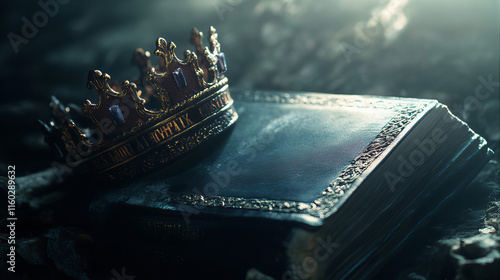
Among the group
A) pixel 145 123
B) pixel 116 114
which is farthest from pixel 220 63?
pixel 116 114

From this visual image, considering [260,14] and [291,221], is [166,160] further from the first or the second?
[260,14]

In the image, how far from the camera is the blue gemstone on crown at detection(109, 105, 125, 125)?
2.16 meters

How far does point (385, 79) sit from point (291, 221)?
232 centimetres

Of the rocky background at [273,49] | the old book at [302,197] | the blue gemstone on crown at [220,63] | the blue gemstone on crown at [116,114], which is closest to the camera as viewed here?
the old book at [302,197]

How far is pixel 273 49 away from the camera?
4.24 m

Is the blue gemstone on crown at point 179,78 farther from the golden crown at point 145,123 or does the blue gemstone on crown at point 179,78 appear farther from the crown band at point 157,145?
the crown band at point 157,145

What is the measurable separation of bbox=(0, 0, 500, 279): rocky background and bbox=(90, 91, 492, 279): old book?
1.39 feet

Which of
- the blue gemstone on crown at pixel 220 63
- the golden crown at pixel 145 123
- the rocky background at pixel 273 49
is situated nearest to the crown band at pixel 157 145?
the golden crown at pixel 145 123

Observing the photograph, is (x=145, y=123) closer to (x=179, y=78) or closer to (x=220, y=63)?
(x=179, y=78)

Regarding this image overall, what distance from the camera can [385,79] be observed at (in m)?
3.51

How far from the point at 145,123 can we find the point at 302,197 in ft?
3.32

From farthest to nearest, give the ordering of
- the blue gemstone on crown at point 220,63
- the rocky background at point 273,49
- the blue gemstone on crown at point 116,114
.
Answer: the rocky background at point 273,49, the blue gemstone on crown at point 220,63, the blue gemstone on crown at point 116,114

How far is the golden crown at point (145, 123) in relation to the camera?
2.21 metres

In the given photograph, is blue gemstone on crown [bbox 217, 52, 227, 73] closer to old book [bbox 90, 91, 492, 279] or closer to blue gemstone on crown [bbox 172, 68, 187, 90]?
blue gemstone on crown [bbox 172, 68, 187, 90]
